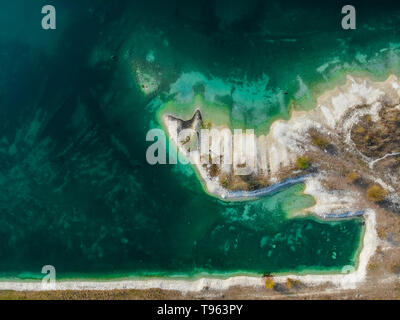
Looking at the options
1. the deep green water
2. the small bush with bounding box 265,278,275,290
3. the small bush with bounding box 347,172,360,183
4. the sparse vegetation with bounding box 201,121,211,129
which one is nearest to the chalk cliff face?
the small bush with bounding box 347,172,360,183

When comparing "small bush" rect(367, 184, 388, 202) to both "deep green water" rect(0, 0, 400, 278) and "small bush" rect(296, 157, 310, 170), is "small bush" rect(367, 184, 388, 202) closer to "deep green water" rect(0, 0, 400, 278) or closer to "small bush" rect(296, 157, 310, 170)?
"deep green water" rect(0, 0, 400, 278)

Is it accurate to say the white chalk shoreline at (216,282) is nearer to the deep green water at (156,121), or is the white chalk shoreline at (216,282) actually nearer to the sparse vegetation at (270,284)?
the sparse vegetation at (270,284)

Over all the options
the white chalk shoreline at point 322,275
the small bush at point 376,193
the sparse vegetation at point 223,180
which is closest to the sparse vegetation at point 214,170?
the sparse vegetation at point 223,180

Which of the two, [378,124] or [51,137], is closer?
[378,124]

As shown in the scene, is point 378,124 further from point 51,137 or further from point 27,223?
point 27,223

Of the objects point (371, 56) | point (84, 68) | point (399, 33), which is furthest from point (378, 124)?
point (84, 68)

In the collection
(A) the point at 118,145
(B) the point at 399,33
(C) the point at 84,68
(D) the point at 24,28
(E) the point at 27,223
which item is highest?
(D) the point at 24,28

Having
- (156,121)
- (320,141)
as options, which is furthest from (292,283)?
(156,121)
